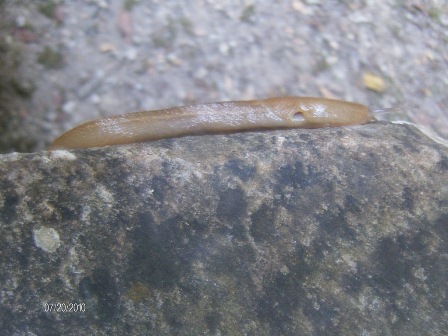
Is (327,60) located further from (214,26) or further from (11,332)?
(11,332)

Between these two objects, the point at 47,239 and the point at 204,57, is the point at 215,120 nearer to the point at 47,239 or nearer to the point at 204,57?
the point at 204,57

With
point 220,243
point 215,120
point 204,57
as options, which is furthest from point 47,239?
point 204,57

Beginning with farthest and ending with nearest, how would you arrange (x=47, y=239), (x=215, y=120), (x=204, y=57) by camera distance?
1. (x=204, y=57)
2. (x=215, y=120)
3. (x=47, y=239)

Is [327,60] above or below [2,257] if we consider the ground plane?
below

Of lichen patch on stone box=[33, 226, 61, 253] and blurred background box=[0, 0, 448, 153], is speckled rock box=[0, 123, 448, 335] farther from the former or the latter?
blurred background box=[0, 0, 448, 153]

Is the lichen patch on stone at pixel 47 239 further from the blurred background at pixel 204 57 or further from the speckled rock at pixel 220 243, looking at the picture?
the blurred background at pixel 204 57

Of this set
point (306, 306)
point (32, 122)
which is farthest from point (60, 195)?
point (32, 122)

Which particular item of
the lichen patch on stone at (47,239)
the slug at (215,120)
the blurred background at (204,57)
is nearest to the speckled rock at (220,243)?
the lichen patch on stone at (47,239)
